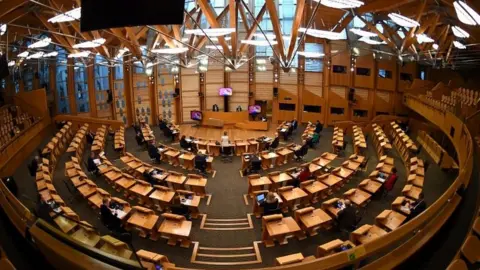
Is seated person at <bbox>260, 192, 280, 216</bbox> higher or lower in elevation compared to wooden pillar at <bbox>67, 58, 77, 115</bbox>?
lower

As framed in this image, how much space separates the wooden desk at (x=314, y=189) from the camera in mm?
12250

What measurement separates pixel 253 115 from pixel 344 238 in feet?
58.3

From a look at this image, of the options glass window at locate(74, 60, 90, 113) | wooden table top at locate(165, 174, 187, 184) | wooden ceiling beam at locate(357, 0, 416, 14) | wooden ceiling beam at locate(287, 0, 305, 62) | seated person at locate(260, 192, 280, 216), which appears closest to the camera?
wooden ceiling beam at locate(287, 0, 305, 62)

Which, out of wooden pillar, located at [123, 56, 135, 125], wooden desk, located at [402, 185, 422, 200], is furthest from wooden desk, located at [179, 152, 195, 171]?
wooden pillar, located at [123, 56, 135, 125]

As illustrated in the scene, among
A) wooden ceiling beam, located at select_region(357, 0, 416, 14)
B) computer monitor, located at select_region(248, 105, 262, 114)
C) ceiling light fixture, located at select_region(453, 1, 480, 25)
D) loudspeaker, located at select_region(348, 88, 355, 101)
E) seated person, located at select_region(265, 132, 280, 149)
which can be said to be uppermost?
wooden ceiling beam, located at select_region(357, 0, 416, 14)

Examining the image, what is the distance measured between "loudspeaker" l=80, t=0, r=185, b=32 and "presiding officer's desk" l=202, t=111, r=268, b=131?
68.6ft

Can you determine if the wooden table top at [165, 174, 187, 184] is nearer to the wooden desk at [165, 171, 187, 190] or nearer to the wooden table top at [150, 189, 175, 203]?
the wooden desk at [165, 171, 187, 190]

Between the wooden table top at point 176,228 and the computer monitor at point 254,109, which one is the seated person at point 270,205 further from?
the computer monitor at point 254,109

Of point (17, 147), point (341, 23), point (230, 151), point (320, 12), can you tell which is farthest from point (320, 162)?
point (17, 147)

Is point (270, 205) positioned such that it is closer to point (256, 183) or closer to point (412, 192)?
point (256, 183)

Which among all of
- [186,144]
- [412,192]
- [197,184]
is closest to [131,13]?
[197,184]

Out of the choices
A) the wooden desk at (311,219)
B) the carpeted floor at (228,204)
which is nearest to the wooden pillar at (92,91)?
the carpeted floor at (228,204)

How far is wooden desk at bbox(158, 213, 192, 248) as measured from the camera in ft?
31.5

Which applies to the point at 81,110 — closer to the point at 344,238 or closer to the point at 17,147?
Answer: the point at 17,147
